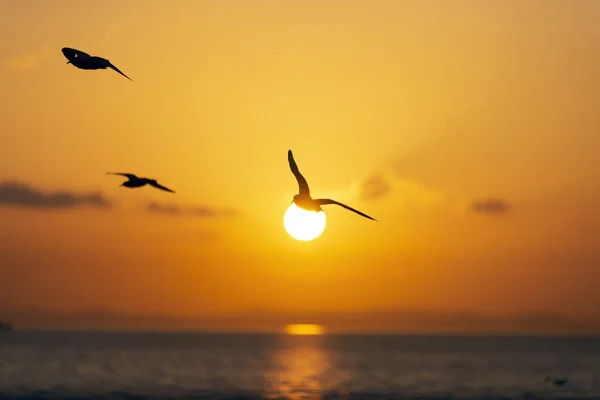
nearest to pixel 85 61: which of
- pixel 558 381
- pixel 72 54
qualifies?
pixel 72 54

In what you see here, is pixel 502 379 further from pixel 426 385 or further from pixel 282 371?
pixel 282 371

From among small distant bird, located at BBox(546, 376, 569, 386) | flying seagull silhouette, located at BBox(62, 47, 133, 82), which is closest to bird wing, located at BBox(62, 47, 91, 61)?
flying seagull silhouette, located at BBox(62, 47, 133, 82)

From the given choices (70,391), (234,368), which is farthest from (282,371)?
(70,391)

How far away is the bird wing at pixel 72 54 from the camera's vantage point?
52188 mm

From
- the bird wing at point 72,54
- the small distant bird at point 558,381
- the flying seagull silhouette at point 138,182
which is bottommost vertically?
the flying seagull silhouette at point 138,182

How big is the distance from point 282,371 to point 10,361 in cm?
5268

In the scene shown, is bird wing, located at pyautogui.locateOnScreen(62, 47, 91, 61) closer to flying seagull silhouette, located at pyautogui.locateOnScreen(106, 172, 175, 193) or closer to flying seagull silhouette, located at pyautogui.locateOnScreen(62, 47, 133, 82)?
flying seagull silhouette, located at pyautogui.locateOnScreen(62, 47, 133, 82)

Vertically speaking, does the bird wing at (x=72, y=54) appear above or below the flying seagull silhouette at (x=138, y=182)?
above

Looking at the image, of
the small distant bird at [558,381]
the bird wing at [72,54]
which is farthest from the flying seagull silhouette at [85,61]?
the small distant bird at [558,381]

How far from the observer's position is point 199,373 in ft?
568

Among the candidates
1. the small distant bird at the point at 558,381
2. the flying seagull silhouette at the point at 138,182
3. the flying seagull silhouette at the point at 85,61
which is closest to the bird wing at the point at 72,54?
the flying seagull silhouette at the point at 85,61

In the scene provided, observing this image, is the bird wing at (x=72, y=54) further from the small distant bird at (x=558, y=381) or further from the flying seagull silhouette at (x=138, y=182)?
the small distant bird at (x=558, y=381)

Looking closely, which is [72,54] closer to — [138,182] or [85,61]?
[85,61]

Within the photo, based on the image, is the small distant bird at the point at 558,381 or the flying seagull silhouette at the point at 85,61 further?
the small distant bird at the point at 558,381
